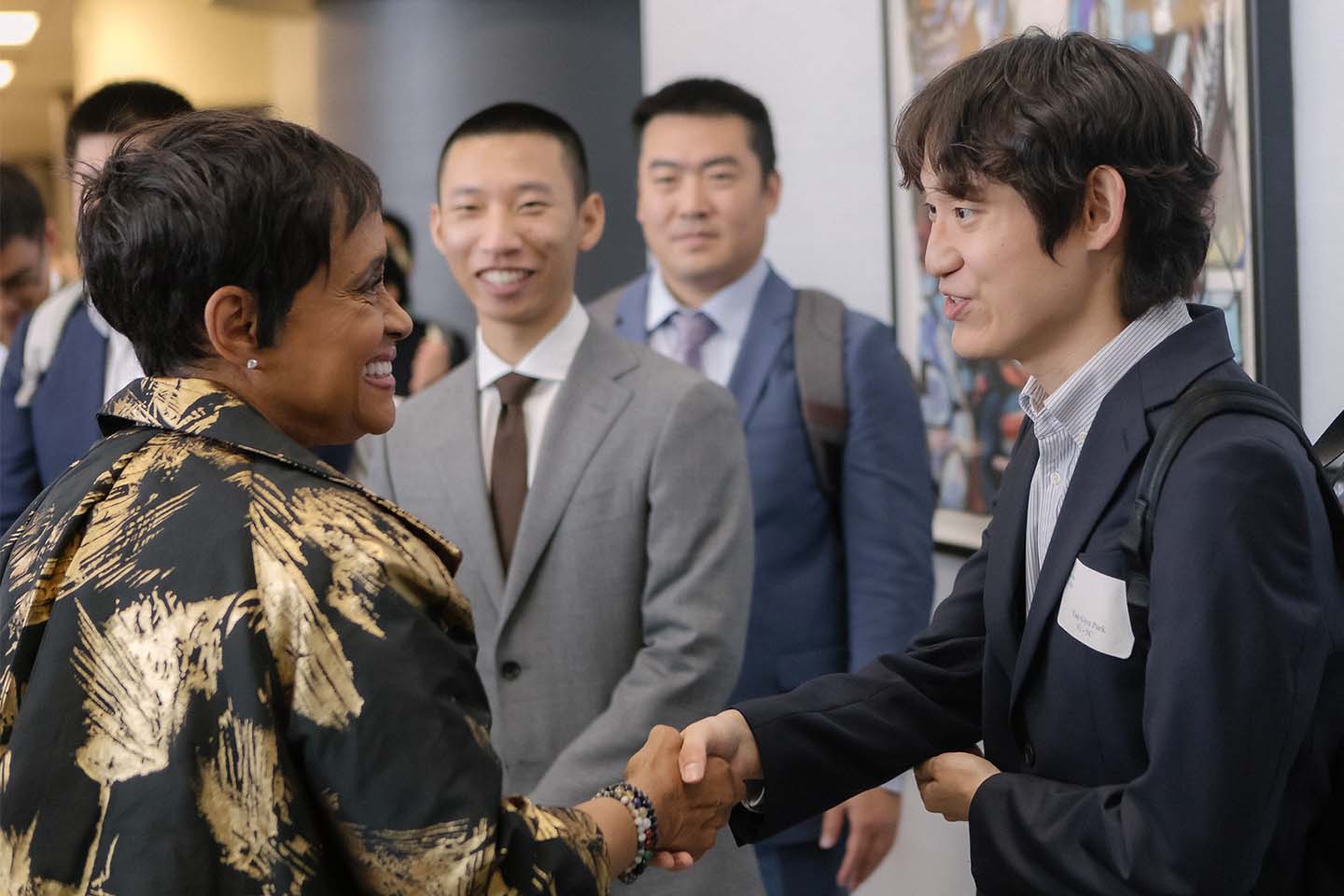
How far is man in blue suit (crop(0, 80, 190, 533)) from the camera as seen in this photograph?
295cm

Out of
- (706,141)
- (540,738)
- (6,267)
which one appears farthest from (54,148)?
(540,738)

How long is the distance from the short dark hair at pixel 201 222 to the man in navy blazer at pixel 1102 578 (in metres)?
0.75

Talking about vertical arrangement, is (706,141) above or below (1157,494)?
above

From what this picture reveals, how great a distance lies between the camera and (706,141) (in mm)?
3416

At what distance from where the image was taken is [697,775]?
1.97m

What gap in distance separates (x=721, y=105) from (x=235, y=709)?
243 centimetres

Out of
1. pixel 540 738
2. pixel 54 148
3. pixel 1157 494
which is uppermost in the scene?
pixel 54 148

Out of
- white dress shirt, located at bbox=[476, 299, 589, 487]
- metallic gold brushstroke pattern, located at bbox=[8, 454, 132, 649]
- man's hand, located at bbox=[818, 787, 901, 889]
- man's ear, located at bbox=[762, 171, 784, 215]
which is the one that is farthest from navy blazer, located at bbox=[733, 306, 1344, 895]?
man's ear, located at bbox=[762, 171, 784, 215]

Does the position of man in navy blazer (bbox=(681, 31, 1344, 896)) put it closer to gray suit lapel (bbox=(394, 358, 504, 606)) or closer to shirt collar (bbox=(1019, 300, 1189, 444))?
shirt collar (bbox=(1019, 300, 1189, 444))

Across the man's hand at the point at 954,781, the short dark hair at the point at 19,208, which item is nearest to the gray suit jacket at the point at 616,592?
the man's hand at the point at 954,781

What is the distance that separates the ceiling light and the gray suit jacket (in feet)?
11.2

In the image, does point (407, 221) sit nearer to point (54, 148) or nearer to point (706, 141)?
point (706, 141)

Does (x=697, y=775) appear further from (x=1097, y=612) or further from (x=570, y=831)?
(x=1097, y=612)

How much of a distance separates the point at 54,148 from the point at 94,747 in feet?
14.1
